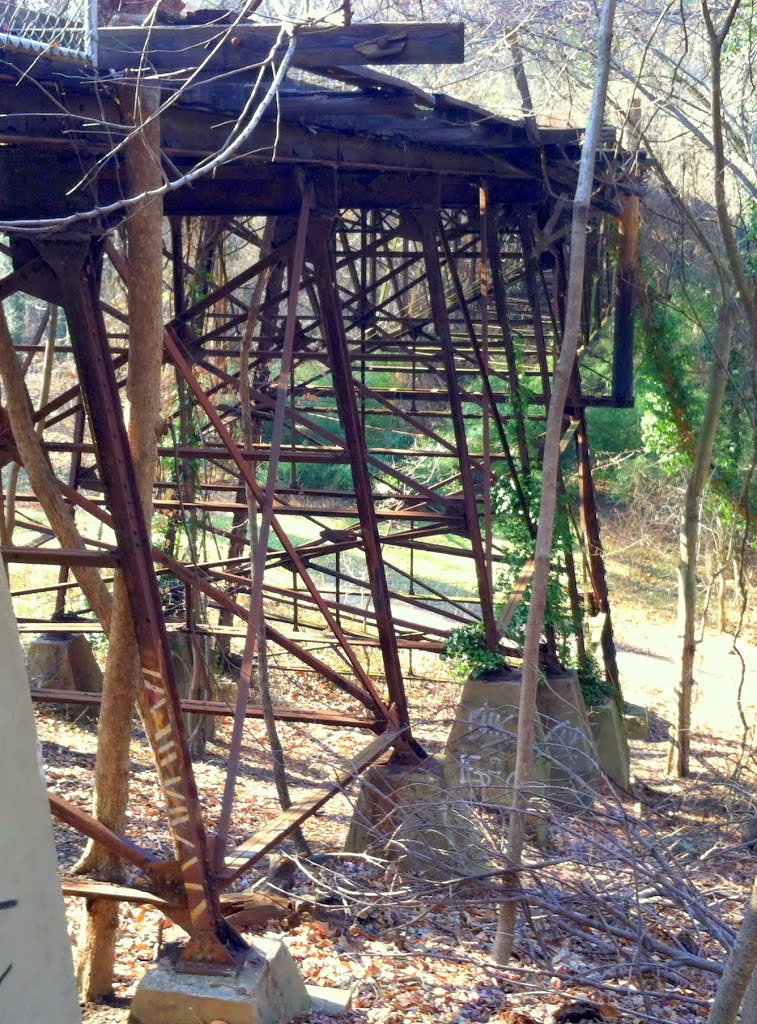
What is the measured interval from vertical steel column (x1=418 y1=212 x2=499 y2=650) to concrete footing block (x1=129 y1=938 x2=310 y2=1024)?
4.12 meters

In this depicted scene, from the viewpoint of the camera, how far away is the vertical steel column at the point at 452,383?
25.6 feet

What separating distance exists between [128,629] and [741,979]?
3210 millimetres

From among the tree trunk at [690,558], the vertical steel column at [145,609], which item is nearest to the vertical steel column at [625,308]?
the tree trunk at [690,558]

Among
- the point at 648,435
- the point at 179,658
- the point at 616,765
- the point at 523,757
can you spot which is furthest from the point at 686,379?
the point at 523,757

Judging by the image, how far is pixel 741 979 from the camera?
3346mm

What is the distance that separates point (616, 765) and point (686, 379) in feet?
16.7

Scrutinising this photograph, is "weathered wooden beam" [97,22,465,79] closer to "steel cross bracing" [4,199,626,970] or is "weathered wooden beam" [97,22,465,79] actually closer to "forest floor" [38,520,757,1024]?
"steel cross bracing" [4,199,626,970]

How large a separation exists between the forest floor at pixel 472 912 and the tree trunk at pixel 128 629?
0.32 m

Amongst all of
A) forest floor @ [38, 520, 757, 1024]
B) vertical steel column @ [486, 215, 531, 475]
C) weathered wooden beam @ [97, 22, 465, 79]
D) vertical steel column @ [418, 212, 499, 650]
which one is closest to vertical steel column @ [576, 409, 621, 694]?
vertical steel column @ [486, 215, 531, 475]

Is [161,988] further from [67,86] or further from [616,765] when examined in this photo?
[616,765]

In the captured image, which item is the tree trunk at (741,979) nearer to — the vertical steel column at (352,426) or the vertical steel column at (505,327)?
the vertical steel column at (352,426)

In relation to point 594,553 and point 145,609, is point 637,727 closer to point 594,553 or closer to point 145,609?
point 594,553

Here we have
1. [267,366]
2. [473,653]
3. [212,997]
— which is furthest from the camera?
[267,366]

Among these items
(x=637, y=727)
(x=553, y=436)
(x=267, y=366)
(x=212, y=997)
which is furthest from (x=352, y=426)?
(x=637, y=727)
